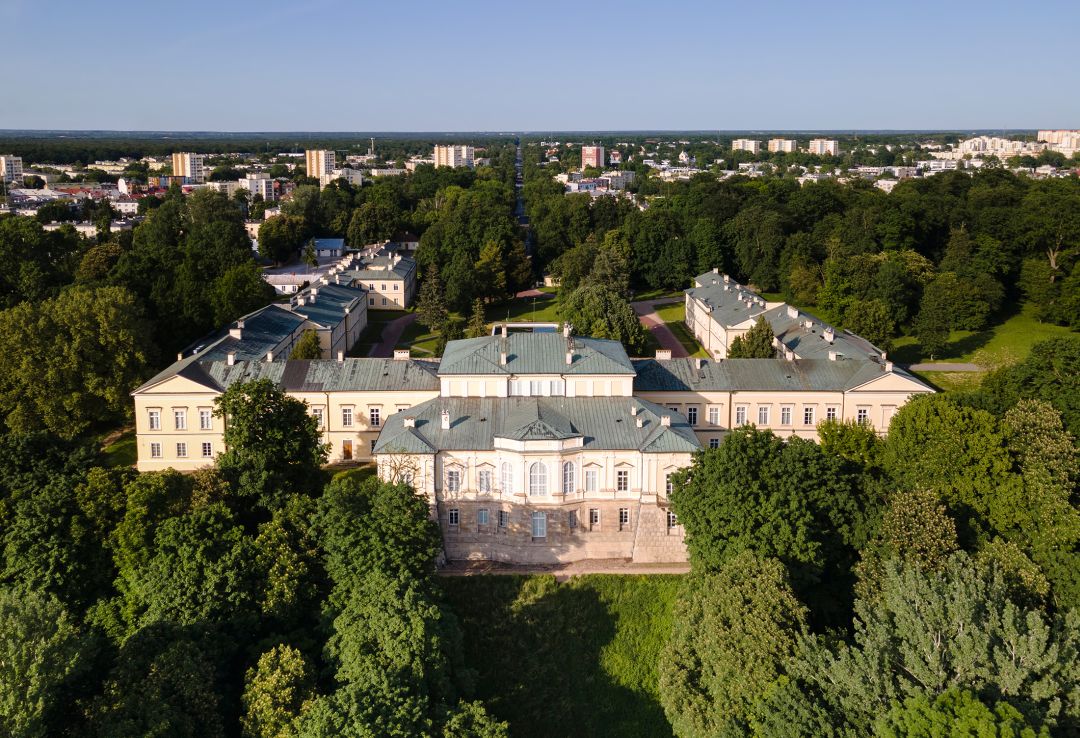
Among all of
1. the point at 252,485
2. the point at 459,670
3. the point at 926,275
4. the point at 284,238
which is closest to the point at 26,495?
the point at 252,485

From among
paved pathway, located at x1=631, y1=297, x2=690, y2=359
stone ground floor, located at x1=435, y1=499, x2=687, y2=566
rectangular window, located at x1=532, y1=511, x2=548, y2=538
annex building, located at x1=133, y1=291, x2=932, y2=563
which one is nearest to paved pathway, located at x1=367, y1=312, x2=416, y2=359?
annex building, located at x1=133, y1=291, x2=932, y2=563

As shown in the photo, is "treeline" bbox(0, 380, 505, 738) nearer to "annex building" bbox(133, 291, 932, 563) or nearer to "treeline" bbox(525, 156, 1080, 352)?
"annex building" bbox(133, 291, 932, 563)

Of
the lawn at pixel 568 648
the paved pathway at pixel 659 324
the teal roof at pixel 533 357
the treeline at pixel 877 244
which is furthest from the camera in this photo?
the treeline at pixel 877 244

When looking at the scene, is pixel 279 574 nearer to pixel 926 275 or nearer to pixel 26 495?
pixel 26 495

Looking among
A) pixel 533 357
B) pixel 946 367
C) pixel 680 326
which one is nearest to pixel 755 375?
pixel 533 357

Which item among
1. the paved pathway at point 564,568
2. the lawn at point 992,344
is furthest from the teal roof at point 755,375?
the lawn at point 992,344

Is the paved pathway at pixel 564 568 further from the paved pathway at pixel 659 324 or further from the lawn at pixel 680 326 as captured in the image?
the lawn at pixel 680 326
